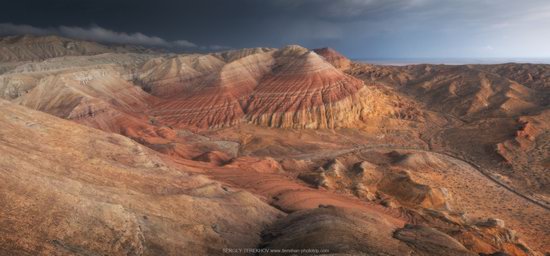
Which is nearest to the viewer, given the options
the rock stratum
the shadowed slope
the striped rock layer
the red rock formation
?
the shadowed slope

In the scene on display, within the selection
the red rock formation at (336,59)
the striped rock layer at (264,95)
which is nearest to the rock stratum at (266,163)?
the striped rock layer at (264,95)

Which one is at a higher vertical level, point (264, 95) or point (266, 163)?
point (264, 95)


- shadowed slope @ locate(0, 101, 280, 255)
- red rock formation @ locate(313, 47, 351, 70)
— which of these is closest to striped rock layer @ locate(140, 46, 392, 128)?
shadowed slope @ locate(0, 101, 280, 255)

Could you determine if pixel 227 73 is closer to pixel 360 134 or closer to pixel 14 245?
pixel 360 134

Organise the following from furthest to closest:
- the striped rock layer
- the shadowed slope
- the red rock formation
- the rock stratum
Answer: the red rock formation
the striped rock layer
the rock stratum
the shadowed slope

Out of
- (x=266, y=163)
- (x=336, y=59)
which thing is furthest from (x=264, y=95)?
(x=336, y=59)

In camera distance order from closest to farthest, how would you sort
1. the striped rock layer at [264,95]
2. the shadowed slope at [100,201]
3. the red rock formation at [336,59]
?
the shadowed slope at [100,201] → the striped rock layer at [264,95] → the red rock formation at [336,59]

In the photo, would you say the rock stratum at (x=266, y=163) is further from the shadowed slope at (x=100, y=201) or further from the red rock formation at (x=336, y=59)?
the red rock formation at (x=336, y=59)

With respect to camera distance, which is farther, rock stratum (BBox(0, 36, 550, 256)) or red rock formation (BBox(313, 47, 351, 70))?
red rock formation (BBox(313, 47, 351, 70))

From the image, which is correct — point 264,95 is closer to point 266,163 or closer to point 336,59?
point 266,163

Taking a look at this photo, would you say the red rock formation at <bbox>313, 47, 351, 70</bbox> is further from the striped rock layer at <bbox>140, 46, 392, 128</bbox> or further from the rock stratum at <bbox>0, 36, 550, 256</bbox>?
the striped rock layer at <bbox>140, 46, 392, 128</bbox>
